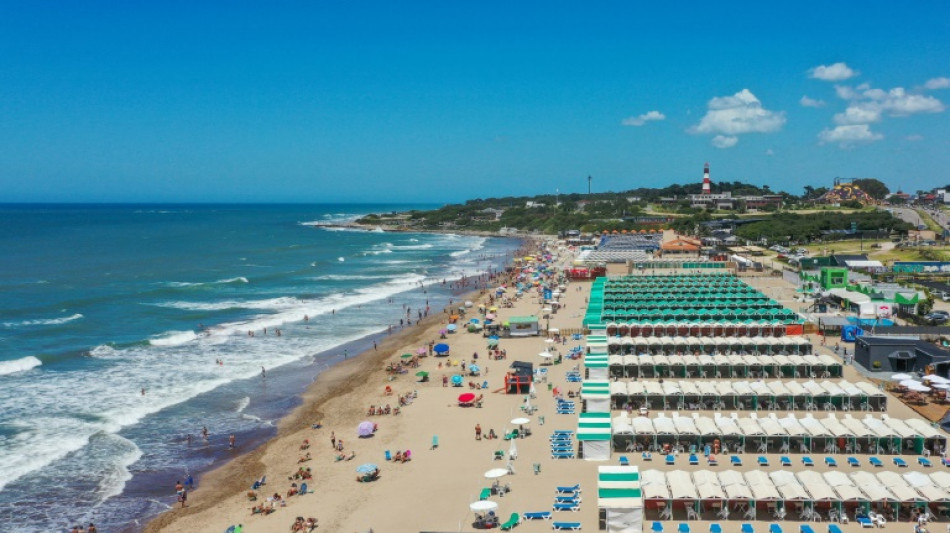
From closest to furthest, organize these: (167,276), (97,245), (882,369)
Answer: (882,369), (167,276), (97,245)

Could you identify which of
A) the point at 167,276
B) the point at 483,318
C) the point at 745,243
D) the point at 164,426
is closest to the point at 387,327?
the point at 483,318

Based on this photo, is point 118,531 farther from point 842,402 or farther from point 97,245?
point 97,245

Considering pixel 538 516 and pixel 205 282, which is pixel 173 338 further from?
pixel 538 516

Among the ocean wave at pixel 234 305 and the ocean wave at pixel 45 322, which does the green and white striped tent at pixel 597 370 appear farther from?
the ocean wave at pixel 45 322

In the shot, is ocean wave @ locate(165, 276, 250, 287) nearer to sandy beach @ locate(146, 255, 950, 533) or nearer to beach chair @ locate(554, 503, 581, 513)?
sandy beach @ locate(146, 255, 950, 533)

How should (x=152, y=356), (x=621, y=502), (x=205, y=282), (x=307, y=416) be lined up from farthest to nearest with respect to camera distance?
(x=205, y=282)
(x=152, y=356)
(x=307, y=416)
(x=621, y=502)

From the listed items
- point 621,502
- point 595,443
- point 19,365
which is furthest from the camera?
point 19,365

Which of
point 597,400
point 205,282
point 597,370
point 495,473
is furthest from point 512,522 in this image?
point 205,282
